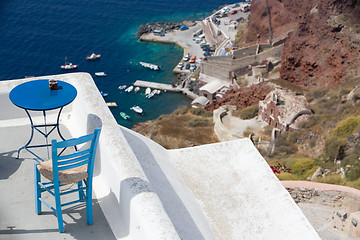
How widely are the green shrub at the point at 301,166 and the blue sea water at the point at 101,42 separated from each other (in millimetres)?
28845

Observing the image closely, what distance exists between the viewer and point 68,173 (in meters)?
4.84

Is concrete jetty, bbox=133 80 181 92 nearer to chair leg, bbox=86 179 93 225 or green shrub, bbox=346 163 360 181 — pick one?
green shrub, bbox=346 163 360 181

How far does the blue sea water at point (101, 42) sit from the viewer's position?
50241 mm

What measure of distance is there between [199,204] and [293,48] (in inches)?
1282

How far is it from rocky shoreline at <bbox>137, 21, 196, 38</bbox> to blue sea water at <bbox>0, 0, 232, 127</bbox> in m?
1.29

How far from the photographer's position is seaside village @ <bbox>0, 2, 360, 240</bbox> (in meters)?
4.91

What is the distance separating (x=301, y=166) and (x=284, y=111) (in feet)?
33.5

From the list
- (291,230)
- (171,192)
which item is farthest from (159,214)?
(291,230)

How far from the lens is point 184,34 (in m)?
62.6

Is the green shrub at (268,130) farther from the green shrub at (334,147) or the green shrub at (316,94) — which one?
the green shrub at (334,147)

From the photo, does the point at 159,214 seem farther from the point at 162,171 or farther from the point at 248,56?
the point at 248,56

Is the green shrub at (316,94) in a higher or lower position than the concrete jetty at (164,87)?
higher

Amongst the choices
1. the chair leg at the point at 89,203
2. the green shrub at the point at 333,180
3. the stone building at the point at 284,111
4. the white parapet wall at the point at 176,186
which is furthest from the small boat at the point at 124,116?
the chair leg at the point at 89,203

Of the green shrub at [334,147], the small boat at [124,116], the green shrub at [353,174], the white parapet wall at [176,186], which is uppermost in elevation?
the white parapet wall at [176,186]
